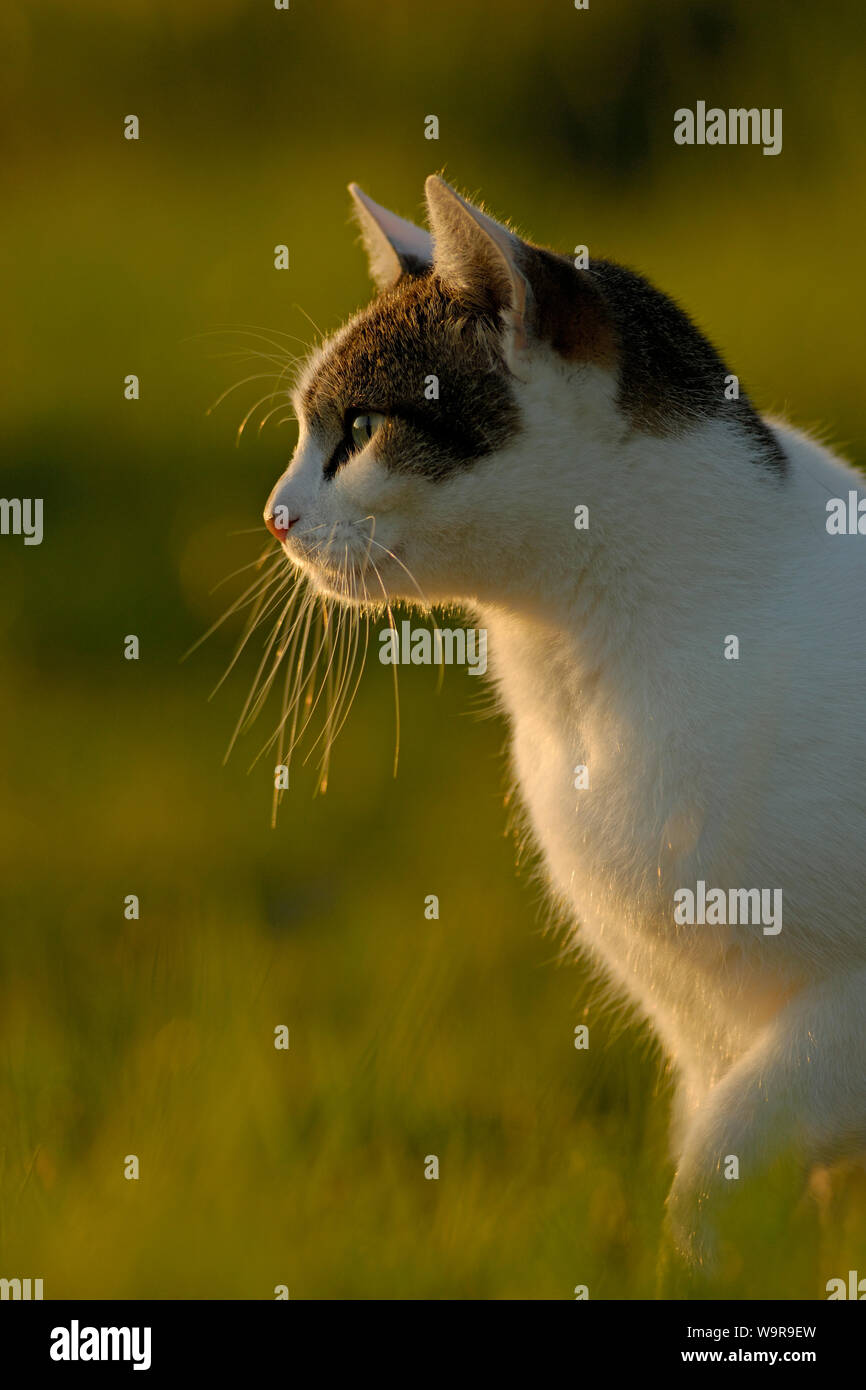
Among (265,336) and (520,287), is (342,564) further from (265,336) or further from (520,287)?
(265,336)

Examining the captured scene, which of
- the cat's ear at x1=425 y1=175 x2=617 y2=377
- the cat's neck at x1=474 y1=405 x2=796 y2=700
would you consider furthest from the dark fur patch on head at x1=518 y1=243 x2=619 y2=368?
the cat's neck at x1=474 y1=405 x2=796 y2=700

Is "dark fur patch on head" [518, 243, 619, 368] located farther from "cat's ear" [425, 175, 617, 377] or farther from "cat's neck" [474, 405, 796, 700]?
"cat's neck" [474, 405, 796, 700]

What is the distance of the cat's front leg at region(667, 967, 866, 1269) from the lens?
2.31 metres

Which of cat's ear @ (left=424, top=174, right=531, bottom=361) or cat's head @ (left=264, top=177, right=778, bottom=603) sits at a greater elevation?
cat's ear @ (left=424, top=174, right=531, bottom=361)

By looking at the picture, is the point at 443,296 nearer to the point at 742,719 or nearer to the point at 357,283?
the point at 742,719

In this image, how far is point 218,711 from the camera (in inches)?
228

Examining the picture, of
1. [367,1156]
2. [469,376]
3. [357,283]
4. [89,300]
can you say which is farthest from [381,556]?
[89,300]

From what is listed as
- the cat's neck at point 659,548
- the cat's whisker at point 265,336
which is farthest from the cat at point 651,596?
the cat's whisker at point 265,336

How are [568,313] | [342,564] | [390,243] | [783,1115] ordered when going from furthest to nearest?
[390,243] → [342,564] → [568,313] → [783,1115]

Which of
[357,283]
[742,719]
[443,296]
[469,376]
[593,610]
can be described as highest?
[357,283]

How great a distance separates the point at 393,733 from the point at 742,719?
3.17m

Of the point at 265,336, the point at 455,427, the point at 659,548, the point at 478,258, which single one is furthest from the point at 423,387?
the point at 265,336

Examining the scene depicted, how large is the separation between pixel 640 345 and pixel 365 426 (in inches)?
17.9

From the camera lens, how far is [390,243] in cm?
280
